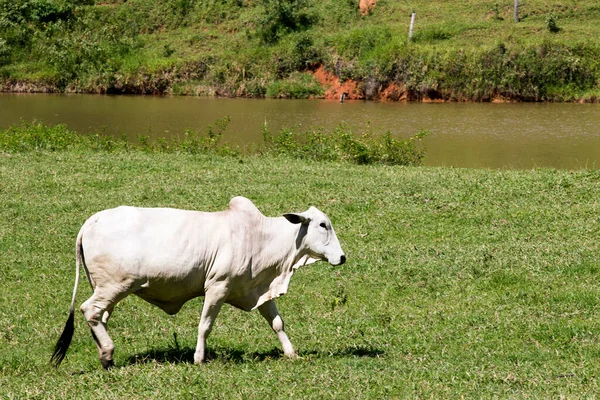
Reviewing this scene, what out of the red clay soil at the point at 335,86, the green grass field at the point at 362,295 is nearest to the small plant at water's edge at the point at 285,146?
the green grass field at the point at 362,295

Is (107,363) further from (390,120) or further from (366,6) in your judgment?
(366,6)

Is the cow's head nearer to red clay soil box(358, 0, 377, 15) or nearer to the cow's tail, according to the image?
the cow's tail

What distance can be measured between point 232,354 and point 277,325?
0.52 m

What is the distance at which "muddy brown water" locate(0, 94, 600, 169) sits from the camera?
73.8 feet

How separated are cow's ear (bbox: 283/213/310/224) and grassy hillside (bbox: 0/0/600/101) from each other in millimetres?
35579

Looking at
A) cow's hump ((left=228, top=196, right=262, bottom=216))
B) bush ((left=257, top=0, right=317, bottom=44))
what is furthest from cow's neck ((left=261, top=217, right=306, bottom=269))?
bush ((left=257, top=0, right=317, bottom=44))

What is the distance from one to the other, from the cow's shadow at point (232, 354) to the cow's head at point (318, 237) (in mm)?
835

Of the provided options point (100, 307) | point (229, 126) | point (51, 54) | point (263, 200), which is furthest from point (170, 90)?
point (100, 307)

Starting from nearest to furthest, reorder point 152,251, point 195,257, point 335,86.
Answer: point 152,251, point 195,257, point 335,86

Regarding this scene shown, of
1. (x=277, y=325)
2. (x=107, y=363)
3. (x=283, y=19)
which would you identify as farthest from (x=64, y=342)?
(x=283, y=19)

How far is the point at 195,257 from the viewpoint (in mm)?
6336

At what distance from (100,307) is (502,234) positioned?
6.61 m

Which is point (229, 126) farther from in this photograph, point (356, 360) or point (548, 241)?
point (356, 360)

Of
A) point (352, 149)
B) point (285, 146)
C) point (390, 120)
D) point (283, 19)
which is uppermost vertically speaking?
point (283, 19)
